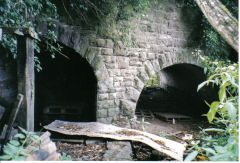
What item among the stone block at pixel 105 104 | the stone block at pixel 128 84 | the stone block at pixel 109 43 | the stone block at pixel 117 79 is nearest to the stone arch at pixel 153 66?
the stone block at pixel 128 84

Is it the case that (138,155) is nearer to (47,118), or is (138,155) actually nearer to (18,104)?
(18,104)

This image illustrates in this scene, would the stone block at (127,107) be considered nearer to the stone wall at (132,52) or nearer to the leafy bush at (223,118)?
the stone wall at (132,52)

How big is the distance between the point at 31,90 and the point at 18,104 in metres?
0.24

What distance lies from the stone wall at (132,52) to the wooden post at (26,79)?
169 centimetres

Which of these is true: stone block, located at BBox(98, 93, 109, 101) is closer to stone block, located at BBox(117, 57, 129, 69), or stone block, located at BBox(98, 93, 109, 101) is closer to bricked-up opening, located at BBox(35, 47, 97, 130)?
bricked-up opening, located at BBox(35, 47, 97, 130)

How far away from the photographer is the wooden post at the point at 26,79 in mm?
1955

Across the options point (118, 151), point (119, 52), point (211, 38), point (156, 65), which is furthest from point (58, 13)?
point (211, 38)

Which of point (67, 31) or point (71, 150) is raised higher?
point (67, 31)

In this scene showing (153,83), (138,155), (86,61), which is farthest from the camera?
(153,83)

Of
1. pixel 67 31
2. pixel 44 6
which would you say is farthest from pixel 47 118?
pixel 44 6

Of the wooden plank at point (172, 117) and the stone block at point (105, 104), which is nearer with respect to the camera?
the stone block at point (105, 104)

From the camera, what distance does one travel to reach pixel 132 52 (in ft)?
15.2

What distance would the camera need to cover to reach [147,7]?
4688 mm

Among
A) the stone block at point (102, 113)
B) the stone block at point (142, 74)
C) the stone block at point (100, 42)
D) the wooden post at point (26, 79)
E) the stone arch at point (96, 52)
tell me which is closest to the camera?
the wooden post at point (26, 79)
